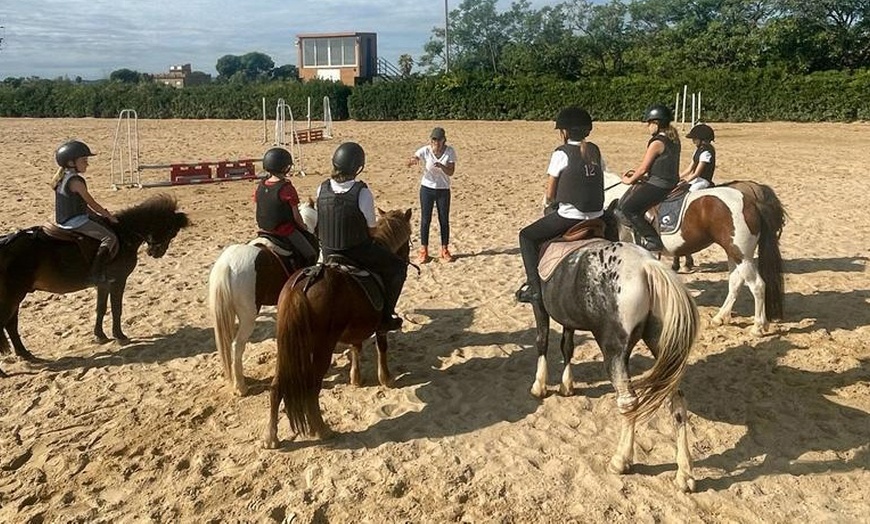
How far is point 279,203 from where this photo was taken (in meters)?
6.04

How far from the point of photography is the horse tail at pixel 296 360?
4949 mm

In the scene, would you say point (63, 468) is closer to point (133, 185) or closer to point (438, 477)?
point (438, 477)

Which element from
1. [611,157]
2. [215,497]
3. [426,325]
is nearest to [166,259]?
[426,325]

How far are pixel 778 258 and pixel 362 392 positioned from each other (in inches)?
185

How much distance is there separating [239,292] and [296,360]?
3.68 ft

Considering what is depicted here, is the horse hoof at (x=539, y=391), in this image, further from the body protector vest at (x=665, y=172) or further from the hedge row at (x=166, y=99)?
the hedge row at (x=166, y=99)

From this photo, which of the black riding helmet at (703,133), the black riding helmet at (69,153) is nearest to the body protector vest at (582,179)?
the black riding helmet at (703,133)

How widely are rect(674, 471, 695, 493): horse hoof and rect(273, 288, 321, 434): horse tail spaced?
8.67 feet

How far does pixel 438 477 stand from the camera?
15.6 feet

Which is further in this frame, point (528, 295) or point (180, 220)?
point (180, 220)

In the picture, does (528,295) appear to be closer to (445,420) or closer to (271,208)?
(445,420)

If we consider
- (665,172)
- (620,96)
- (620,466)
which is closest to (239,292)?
(620,466)

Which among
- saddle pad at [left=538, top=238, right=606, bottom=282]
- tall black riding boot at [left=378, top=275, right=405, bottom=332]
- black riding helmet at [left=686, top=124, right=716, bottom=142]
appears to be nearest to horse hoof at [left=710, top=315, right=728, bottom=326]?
black riding helmet at [left=686, top=124, right=716, bottom=142]

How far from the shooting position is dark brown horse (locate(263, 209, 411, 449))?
195 inches
